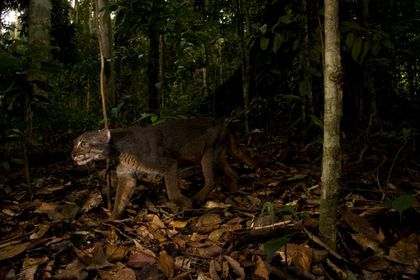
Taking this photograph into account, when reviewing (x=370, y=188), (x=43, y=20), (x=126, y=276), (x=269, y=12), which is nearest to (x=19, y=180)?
(x=126, y=276)

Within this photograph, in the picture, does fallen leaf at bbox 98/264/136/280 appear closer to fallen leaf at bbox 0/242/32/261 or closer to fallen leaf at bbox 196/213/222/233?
fallen leaf at bbox 0/242/32/261

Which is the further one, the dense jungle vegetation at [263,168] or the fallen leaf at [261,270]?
the dense jungle vegetation at [263,168]

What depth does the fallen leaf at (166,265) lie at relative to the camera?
2.80 m

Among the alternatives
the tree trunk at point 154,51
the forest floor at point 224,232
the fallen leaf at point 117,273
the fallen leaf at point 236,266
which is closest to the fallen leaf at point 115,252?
the forest floor at point 224,232

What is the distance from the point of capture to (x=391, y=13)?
21.4ft

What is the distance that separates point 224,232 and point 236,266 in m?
0.56

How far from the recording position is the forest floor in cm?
274

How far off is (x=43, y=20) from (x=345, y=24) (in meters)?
5.78

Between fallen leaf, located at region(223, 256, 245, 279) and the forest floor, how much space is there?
11 mm

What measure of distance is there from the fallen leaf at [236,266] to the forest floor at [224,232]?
0.01 metres

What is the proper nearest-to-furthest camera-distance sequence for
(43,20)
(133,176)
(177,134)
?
(133,176), (177,134), (43,20)

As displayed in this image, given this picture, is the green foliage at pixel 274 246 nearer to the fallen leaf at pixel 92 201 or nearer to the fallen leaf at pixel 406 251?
the fallen leaf at pixel 406 251

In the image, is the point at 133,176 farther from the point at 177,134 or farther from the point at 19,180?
the point at 19,180

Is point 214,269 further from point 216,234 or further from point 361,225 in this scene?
point 361,225
